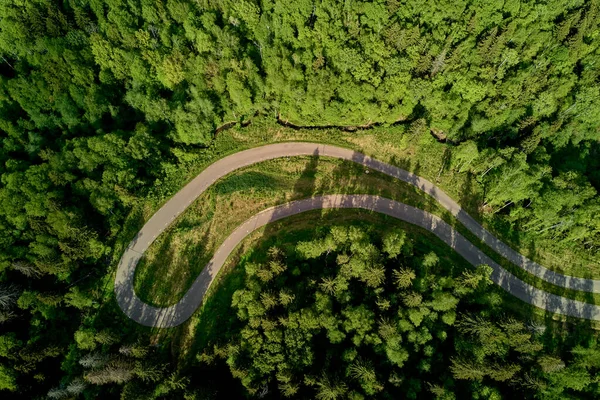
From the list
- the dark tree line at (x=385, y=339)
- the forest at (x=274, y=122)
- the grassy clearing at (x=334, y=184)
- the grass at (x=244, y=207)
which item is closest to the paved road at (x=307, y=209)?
the grass at (x=244, y=207)

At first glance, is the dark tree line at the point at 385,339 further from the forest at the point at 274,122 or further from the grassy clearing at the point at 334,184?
the grassy clearing at the point at 334,184

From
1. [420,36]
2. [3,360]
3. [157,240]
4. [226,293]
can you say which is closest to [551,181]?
[420,36]

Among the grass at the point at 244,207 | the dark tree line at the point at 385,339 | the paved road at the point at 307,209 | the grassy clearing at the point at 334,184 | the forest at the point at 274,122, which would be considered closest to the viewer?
the dark tree line at the point at 385,339

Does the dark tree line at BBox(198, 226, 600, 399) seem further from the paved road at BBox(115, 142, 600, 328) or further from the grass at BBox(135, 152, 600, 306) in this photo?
the grass at BBox(135, 152, 600, 306)

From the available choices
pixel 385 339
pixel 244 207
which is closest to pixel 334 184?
pixel 244 207

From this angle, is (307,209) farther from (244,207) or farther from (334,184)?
(244,207)

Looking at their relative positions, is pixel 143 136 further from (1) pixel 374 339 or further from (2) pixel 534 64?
(2) pixel 534 64
